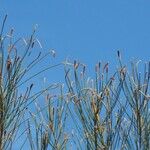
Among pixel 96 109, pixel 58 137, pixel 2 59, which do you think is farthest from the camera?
pixel 58 137

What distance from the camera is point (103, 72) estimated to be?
3.55 meters

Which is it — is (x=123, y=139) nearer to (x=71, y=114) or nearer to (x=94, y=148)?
(x=94, y=148)

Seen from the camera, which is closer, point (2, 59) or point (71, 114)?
point (2, 59)

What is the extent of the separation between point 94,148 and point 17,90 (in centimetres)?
89

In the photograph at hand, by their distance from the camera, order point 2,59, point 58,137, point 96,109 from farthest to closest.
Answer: point 58,137 < point 96,109 < point 2,59

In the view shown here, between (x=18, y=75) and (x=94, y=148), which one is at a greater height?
(x=18, y=75)

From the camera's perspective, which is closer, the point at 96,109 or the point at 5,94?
the point at 5,94

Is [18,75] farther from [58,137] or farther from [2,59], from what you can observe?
[58,137]

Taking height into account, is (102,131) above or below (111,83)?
below

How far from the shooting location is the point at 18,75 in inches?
118

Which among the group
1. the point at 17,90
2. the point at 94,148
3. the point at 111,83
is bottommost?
the point at 94,148

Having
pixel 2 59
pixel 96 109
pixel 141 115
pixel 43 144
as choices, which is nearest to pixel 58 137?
pixel 43 144

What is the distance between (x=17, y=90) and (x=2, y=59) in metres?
0.26

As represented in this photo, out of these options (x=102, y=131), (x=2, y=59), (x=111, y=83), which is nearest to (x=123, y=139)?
(x=102, y=131)
